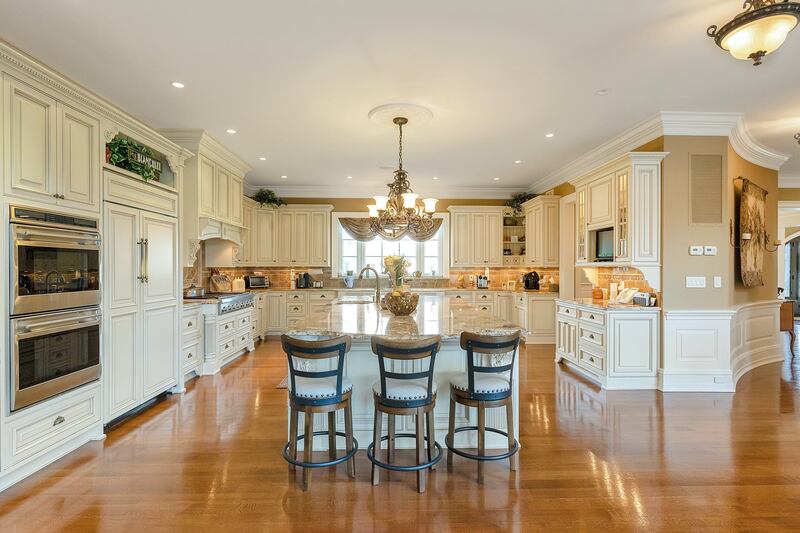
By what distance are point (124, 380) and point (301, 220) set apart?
4.65 metres

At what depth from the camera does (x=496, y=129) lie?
14.3 ft

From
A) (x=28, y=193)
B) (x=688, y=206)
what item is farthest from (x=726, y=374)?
(x=28, y=193)

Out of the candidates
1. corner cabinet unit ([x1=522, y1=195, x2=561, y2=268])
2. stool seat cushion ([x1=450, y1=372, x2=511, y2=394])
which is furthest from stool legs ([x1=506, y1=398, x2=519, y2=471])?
corner cabinet unit ([x1=522, y1=195, x2=561, y2=268])

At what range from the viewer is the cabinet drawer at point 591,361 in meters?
4.29

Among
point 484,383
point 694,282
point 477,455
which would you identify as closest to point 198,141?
point 484,383

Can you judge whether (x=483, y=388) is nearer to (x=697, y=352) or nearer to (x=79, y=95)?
(x=697, y=352)

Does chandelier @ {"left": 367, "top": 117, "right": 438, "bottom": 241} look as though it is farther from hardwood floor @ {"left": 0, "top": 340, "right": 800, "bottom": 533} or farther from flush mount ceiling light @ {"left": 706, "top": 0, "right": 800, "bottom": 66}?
flush mount ceiling light @ {"left": 706, "top": 0, "right": 800, "bottom": 66}

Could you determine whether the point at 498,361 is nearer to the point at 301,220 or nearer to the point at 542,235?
the point at 542,235

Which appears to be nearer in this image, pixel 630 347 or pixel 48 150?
pixel 48 150

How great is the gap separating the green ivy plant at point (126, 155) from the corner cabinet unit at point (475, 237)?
5.20 metres

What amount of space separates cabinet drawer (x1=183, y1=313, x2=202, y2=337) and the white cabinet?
0.25m

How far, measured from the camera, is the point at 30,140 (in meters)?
2.44

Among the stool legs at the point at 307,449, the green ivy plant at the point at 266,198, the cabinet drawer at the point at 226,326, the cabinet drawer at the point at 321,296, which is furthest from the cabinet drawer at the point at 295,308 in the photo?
the stool legs at the point at 307,449

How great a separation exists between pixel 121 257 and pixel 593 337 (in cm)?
484
